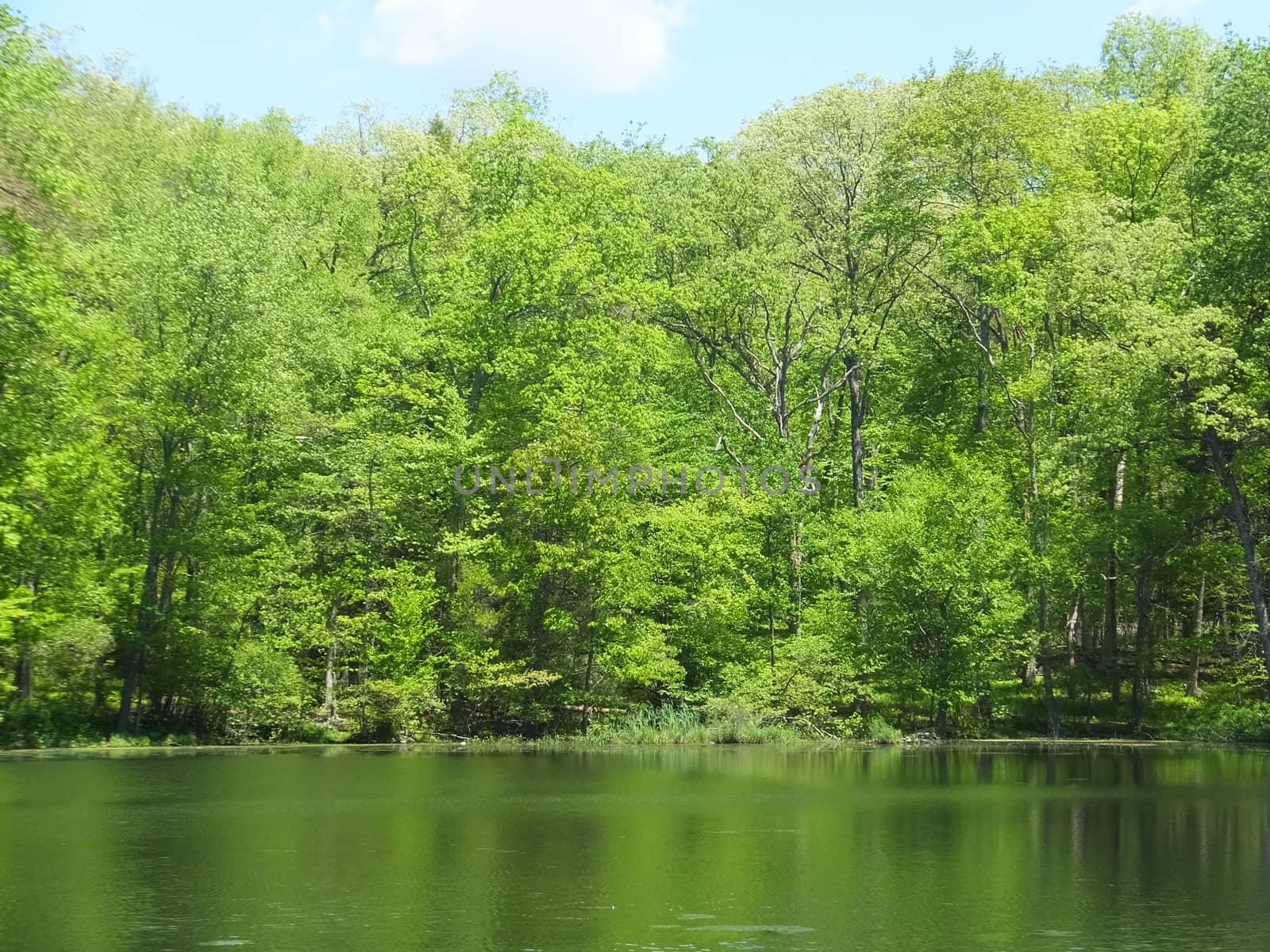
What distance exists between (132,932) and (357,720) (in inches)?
1084

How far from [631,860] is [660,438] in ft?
100

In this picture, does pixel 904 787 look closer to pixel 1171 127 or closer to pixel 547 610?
pixel 547 610

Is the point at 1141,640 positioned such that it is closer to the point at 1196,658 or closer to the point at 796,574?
the point at 1196,658

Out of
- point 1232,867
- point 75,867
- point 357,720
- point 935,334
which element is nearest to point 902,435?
point 935,334

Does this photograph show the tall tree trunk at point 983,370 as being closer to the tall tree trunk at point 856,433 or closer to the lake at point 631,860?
the tall tree trunk at point 856,433

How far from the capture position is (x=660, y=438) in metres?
46.2

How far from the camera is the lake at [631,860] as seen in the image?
12.1 meters

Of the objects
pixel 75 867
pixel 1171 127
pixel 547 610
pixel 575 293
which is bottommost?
pixel 75 867

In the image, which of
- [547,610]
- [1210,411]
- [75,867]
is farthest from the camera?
[547,610]

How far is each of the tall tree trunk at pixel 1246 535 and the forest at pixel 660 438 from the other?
0.46 ft

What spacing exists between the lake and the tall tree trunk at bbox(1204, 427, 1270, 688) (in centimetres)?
873

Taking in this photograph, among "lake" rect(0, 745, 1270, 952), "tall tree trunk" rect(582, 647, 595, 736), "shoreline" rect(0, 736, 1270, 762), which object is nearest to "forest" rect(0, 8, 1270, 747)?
"tall tree trunk" rect(582, 647, 595, 736)

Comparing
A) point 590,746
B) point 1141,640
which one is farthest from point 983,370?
point 590,746

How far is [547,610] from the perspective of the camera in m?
39.0
